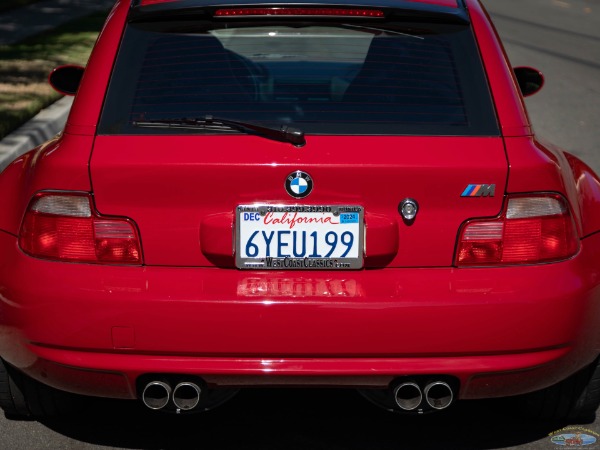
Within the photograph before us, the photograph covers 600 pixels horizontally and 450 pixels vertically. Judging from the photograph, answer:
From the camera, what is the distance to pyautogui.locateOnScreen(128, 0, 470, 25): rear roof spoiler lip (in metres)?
4.15

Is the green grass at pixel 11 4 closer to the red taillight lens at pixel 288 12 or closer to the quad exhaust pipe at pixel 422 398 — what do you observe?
the red taillight lens at pixel 288 12

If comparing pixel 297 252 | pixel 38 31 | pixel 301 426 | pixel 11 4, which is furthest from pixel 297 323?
pixel 11 4

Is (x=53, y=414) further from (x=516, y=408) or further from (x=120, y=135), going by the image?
(x=516, y=408)

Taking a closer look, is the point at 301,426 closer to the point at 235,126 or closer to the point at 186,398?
the point at 186,398

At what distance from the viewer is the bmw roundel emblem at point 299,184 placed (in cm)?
375

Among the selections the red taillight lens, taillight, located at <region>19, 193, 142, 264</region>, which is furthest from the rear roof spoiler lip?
taillight, located at <region>19, 193, 142, 264</region>

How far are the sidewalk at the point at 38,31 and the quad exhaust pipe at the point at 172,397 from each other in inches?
189

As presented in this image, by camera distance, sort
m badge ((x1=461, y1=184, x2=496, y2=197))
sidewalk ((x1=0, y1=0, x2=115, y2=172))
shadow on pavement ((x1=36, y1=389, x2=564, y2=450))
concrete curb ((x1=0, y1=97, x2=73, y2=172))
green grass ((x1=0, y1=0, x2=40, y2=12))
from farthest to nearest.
→ green grass ((x1=0, y1=0, x2=40, y2=12))
sidewalk ((x1=0, y1=0, x2=115, y2=172))
concrete curb ((x1=0, y1=97, x2=73, y2=172))
shadow on pavement ((x1=36, y1=389, x2=564, y2=450))
m badge ((x1=461, y1=184, x2=496, y2=197))

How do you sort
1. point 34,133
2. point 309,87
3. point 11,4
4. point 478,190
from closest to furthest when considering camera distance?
1. point 478,190
2. point 309,87
3. point 34,133
4. point 11,4

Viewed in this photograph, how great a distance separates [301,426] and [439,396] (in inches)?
29.4

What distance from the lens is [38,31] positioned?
17.6 metres

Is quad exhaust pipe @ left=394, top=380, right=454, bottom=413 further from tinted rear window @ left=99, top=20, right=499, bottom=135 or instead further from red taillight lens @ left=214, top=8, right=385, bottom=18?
red taillight lens @ left=214, top=8, right=385, bottom=18

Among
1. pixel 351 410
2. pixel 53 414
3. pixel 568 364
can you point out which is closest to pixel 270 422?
pixel 351 410

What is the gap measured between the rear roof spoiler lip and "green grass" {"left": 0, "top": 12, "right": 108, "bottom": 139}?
532 centimetres
